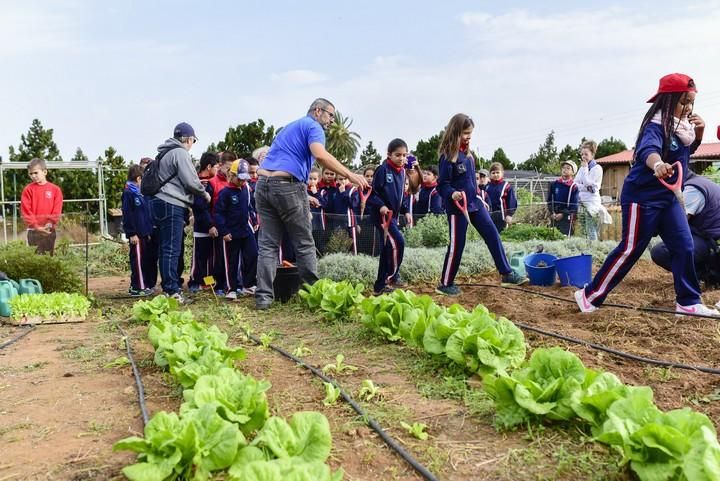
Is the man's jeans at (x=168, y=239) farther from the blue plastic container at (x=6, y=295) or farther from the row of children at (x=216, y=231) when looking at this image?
the blue plastic container at (x=6, y=295)

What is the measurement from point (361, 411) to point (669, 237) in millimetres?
2825

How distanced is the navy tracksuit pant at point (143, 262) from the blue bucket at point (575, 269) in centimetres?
464

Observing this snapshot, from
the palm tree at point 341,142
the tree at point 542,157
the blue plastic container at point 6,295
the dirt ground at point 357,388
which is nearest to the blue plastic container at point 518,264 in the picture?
the dirt ground at point 357,388

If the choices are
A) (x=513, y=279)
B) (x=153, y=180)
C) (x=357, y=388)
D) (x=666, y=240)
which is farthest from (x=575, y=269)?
(x=153, y=180)

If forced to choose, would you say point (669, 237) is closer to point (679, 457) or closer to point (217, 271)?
point (679, 457)

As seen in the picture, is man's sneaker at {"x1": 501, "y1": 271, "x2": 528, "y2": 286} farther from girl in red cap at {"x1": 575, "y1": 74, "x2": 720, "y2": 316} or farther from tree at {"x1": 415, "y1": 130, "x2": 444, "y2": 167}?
tree at {"x1": 415, "y1": 130, "x2": 444, "y2": 167}

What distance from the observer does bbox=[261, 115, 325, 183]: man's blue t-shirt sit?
6.00m

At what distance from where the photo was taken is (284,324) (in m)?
5.46

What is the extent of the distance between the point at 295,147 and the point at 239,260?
211cm

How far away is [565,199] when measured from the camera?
1085 cm

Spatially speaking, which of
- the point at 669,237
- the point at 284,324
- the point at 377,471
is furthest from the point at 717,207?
the point at 377,471

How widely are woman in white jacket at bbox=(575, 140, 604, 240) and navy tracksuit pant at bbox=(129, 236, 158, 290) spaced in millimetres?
6240

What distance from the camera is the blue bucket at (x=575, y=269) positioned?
6.65 meters

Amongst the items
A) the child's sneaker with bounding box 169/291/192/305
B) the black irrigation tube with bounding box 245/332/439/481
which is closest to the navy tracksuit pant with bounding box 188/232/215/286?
the child's sneaker with bounding box 169/291/192/305
